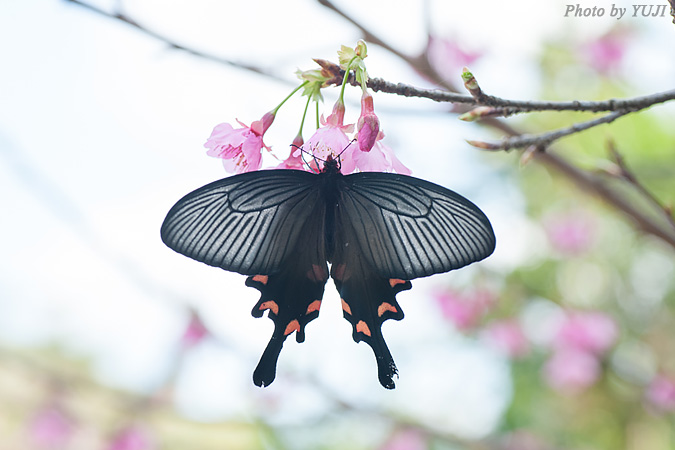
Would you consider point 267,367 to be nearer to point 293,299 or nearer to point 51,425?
point 293,299

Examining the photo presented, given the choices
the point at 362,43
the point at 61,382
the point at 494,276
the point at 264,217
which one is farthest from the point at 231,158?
the point at 61,382

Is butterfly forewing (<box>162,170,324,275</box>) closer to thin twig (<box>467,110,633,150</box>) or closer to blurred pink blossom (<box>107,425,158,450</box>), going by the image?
thin twig (<box>467,110,633,150</box>)

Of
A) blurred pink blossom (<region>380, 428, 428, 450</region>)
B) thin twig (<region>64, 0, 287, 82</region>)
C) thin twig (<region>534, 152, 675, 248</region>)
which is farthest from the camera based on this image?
blurred pink blossom (<region>380, 428, 428, 450</region>)

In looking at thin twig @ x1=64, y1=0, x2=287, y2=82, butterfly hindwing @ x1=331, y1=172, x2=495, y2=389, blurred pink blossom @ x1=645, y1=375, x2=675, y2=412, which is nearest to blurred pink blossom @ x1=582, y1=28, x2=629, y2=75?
blurred pink blossom @ x1=645, y1=375, x2=675, y2=412

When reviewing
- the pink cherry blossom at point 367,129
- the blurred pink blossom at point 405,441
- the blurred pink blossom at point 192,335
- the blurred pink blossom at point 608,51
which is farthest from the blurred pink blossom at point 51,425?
the blurred pink blossom at point 608,51

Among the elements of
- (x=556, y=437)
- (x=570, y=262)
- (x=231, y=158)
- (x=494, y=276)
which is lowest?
(x=231, y=158)

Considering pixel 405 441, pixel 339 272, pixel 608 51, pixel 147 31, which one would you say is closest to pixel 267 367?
pixel 339 272

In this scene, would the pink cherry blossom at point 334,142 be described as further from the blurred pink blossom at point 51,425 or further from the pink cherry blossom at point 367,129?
the blurred pink blossom at point 51,425

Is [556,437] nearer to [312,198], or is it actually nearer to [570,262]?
[570,262]

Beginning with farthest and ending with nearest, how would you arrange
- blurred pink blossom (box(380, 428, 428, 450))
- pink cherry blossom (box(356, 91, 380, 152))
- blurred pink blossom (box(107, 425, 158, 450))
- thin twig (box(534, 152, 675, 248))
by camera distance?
1. blurred pink blossom (box(380, 428, 428, 450))
2. blurred pink blossom (box(107, 425, 158, 450))
3. thin twig (box(534, 152, 675, 248))
4. pink cherry blossom (box(356, 91, 380, 152))
